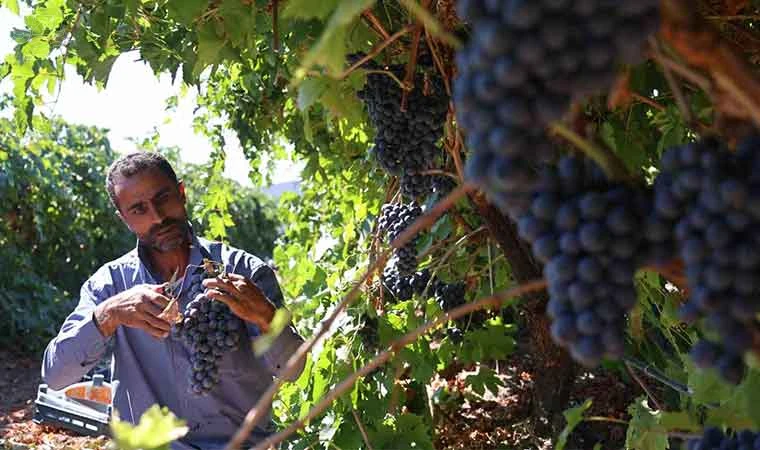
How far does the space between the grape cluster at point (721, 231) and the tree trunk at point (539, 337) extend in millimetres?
1273

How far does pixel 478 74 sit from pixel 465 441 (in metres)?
3.22

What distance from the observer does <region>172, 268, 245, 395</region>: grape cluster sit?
2.43m

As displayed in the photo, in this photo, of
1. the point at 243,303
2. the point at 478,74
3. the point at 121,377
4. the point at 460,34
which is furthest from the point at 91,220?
the point at 478,74

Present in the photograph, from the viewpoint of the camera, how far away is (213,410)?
114 inches

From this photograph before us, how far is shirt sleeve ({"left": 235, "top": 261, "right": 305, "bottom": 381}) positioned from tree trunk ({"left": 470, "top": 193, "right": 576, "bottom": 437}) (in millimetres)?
769

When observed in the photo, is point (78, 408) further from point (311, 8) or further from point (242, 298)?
point (311, 8)

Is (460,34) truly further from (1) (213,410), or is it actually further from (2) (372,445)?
(1) (213,410)

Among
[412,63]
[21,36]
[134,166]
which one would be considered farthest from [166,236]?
[412,63]

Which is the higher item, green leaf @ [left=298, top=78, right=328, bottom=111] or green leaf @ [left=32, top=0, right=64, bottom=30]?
green leaf @ [left=32, top=0, right=64, bottom=30]

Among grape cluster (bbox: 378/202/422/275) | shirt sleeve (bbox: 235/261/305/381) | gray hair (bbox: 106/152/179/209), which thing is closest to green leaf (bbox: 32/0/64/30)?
gray hair (bbox: 106/152/179/209)

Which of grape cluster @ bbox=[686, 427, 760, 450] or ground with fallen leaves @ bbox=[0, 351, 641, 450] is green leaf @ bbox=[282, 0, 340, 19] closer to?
grape cluster @ bbox=[686, 427, 760, 450]

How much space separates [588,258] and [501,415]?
136 inches

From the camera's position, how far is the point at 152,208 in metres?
2.88

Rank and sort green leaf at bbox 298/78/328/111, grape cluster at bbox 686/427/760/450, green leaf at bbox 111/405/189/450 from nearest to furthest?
green leaf at bbox 111/405/189/450 → grape cluster at bbox 686/427/760/450 → green leaf at bbox 298/78/328/111
